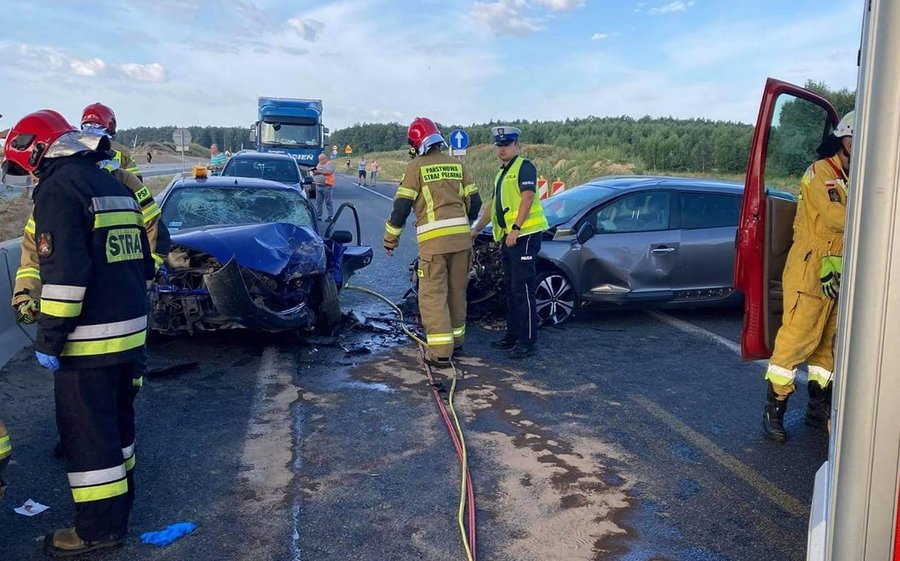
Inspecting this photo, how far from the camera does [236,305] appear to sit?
5.63m

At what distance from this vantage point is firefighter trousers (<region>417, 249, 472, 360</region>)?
6.10m

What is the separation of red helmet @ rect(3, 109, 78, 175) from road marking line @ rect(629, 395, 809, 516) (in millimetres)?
3727

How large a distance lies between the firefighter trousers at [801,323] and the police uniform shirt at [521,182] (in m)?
2.41

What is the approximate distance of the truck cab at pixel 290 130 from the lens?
25406mm

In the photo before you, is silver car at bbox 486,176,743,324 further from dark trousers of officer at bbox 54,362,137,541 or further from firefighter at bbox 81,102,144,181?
dark trousers of officer at bbox 54,362,137,541

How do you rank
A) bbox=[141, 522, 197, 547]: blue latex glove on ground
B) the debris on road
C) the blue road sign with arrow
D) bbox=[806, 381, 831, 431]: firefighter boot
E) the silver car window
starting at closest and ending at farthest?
bbox=[141, 522, 197, 547]: blue latex glove on ground
the debris on road
bbox=[806, 381, 831, 431]: firefighter boot
the silver car window
the blue road sign with arrow

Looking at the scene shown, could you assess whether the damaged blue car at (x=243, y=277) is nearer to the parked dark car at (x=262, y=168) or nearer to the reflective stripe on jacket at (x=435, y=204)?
the reflective stripe on jacket at (x=435, y=204)

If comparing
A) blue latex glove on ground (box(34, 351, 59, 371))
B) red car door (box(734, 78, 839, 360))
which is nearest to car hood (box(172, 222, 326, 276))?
blue latex glove on ground (box(34, 351, 59, 371))

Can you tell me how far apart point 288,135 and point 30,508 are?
2289cm

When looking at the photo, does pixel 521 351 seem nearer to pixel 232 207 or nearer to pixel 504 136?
pixel 504 136

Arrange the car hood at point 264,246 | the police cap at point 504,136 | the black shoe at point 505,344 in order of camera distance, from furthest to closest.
Result: the black shoe at point 505,344 < the police cap at point 504,136 < the car hood at point 264,246

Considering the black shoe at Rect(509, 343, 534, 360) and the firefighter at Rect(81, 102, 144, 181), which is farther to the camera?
the black shoe at Rect(509, 343, 534, 360)

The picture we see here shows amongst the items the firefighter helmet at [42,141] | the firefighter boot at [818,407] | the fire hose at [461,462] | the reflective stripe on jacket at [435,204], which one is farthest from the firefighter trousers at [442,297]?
the firefighter helmet at [42,141]

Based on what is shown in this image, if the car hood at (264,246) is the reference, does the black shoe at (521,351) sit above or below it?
below
